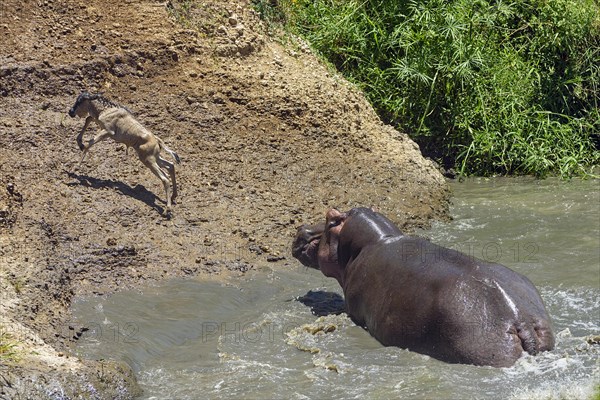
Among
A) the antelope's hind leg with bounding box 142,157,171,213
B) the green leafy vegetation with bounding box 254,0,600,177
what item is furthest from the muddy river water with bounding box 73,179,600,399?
the green leafy vegetation with bounding box 254,0,600,177

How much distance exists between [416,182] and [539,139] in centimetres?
277

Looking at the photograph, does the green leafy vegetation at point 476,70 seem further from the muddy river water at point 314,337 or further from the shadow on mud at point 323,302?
the shadow on mud at point 323,302

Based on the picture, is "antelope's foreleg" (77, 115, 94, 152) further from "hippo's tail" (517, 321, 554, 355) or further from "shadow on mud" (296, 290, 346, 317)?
"hippo's tail" (517, 321, 554, 355)

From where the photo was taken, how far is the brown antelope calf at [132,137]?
33.4 feet

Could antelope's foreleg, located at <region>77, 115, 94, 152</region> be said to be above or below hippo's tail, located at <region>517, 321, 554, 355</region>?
below

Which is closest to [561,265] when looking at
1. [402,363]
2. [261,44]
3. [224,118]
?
[402,363]

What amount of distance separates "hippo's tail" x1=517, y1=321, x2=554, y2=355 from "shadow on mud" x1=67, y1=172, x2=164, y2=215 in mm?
4190

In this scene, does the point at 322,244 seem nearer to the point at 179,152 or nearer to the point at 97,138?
the point at 97,138

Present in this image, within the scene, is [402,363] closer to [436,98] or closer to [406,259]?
[406,259]

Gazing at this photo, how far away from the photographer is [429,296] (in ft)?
24.1

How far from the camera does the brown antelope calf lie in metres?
10.2

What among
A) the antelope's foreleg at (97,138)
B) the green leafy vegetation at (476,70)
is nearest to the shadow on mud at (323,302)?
the antelope's foreleg at (97,138)

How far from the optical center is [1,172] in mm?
9875

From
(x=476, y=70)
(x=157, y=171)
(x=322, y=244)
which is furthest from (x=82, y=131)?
(x=476, y=70)
